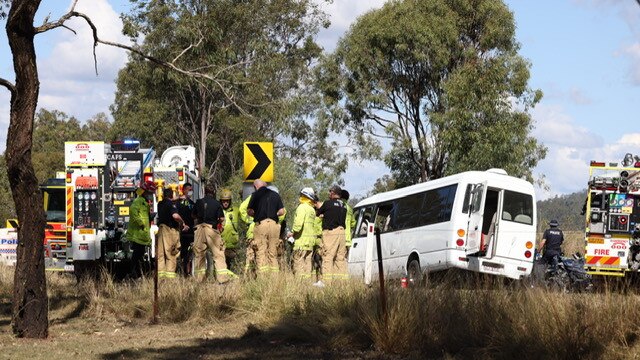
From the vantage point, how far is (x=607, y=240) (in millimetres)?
24016

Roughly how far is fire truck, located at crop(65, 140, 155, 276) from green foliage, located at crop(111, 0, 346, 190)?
19363 mm

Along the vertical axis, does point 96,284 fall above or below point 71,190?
below

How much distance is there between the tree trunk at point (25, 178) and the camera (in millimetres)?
13281

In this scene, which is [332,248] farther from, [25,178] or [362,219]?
[25,178]

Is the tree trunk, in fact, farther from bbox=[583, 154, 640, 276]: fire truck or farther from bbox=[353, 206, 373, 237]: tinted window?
bbox=[583, 154, 640, 276]: fire truck

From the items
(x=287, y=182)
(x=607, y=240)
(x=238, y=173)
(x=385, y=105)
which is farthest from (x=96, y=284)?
(x=238, y=173)

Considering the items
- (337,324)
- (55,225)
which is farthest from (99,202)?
(337,324)

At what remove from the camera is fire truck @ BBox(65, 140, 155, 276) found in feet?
78.8

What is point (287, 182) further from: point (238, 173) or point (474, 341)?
point (474, 341)

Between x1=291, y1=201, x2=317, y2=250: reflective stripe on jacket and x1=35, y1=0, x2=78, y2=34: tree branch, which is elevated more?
x1=35, y1=0, x2=78, y2=34: tree branch

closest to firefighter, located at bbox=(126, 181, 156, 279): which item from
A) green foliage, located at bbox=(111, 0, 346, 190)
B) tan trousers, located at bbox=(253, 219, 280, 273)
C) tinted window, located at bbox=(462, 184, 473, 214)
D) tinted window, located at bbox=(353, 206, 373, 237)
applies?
tan trousers, located at bbox=(253, 219, 280, 273)

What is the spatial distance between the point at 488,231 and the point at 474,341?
11562 mm

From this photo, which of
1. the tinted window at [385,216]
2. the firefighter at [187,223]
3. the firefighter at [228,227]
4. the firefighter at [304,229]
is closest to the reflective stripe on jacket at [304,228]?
the firefighter at [304,229]

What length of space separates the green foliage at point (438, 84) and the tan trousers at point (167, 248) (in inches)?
1059
